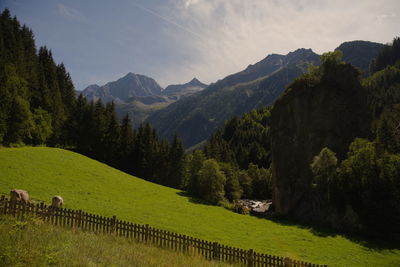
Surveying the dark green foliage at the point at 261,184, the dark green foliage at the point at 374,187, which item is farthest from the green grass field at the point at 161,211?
the dark green foliage at the point at 261,184

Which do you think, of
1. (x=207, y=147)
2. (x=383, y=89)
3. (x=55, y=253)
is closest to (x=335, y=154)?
(x=207, y=147)

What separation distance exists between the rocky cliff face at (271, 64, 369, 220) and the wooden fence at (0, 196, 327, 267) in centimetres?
4120

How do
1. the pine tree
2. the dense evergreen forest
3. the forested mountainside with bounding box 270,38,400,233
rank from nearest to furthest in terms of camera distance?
the forested mountainside with bounding box 270,38,400,233
the dense evergreen forest
the pine tree

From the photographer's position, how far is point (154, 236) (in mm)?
18516

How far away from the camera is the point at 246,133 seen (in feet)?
481

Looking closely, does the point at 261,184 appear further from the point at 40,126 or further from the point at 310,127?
the point at 40,126

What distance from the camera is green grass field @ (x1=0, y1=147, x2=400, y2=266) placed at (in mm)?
30250

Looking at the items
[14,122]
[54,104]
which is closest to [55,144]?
[54,104]

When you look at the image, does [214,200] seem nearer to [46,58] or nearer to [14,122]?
[14,122]

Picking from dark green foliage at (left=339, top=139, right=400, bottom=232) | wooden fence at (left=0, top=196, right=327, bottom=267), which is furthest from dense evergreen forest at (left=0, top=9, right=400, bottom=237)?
wooden fence at (left=0, top=196, right=327, bottom=267)

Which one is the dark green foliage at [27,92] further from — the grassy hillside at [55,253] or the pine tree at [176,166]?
the grassy hillside at [55,253]

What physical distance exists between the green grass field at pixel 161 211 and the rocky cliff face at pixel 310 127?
50.4ft

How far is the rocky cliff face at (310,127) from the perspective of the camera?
56.7 meters

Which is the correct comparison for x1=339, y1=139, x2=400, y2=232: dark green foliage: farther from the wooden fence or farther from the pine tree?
the pine tree
